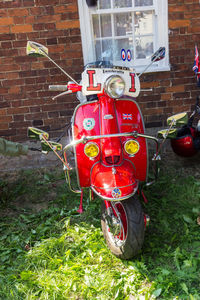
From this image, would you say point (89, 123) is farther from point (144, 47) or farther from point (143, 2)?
point (143, 2)

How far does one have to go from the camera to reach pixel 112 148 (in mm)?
2266

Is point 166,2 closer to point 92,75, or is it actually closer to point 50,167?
point 92,75

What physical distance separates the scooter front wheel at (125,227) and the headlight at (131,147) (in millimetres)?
404

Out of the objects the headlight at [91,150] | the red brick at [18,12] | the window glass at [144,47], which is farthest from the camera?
the window glass at [144,47]

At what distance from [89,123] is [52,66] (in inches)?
73.2

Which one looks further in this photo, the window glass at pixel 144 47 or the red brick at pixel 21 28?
the window glass at pixel 144 47

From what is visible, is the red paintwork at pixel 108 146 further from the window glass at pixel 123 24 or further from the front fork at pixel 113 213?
the window glass at pixel 123 24

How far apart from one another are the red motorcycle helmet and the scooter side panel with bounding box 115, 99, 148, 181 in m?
1.16

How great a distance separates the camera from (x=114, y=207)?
215 cm

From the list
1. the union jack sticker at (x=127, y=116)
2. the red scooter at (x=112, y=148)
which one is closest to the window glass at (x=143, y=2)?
the red scooter at (x=112, y=148)

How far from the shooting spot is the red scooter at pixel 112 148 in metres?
2.10

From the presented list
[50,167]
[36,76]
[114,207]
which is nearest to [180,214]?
[114,207]

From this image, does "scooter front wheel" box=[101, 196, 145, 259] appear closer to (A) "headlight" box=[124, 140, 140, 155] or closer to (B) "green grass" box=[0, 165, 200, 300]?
(B) "green grass" box=[0, 165, 200, 300]

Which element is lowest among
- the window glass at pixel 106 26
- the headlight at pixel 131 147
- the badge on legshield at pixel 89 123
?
the headlight at pixel 131 147
